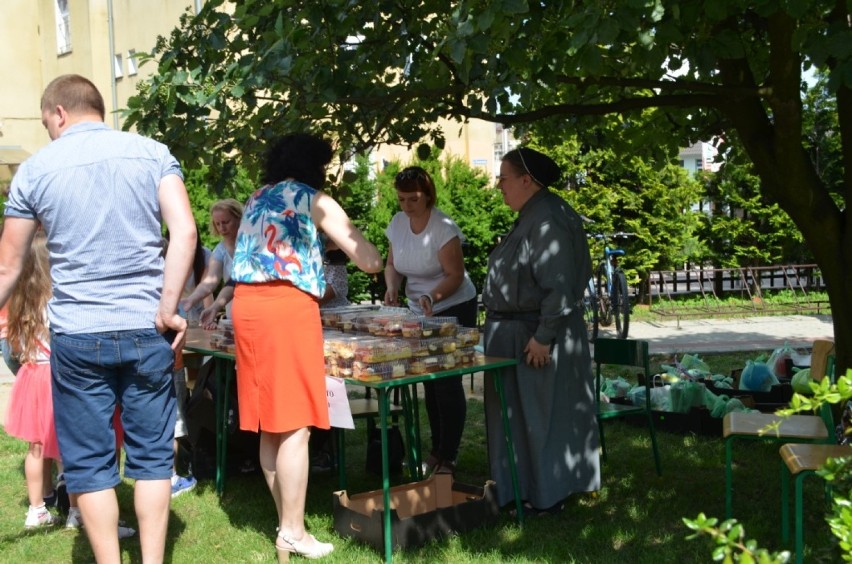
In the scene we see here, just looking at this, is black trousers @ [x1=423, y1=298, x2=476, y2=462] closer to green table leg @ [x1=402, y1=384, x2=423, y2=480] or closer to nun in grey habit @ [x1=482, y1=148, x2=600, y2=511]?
green table leg @ [x1=402, y1=384, x2=423, y2=480]

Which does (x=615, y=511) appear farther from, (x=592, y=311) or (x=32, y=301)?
(x=592, y=311)

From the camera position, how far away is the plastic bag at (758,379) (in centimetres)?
717

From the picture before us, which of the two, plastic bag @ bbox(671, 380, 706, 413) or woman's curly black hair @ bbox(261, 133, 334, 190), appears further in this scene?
plastic bag @ bbox(671, 380, 706, 413)

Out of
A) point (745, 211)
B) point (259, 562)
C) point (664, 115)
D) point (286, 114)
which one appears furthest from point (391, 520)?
point (745, 211)

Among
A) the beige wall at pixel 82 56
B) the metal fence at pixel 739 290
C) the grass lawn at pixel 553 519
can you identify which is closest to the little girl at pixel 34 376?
the grass lawn at pixel 553 519

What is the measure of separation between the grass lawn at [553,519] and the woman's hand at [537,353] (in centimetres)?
79

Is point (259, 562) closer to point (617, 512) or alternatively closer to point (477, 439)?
point (617, 512)

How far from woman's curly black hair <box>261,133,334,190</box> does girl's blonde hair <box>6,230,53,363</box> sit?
122 centimetres

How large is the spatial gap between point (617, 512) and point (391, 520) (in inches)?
51.6

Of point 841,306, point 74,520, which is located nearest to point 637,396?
point 841,306

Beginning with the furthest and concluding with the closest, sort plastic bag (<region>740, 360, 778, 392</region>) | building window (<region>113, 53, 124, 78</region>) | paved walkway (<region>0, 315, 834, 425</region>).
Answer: building window (<region>113, 53, 124, 78</region>) → paved walkway (<region>0, 315, 834, 425</region>) → plastic bag (<region>740, 360, 778, 392</region>)

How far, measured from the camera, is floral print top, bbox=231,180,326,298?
3.98 metres

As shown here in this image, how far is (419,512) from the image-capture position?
483 cm

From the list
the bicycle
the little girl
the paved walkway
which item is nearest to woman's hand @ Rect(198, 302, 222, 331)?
the little girl
